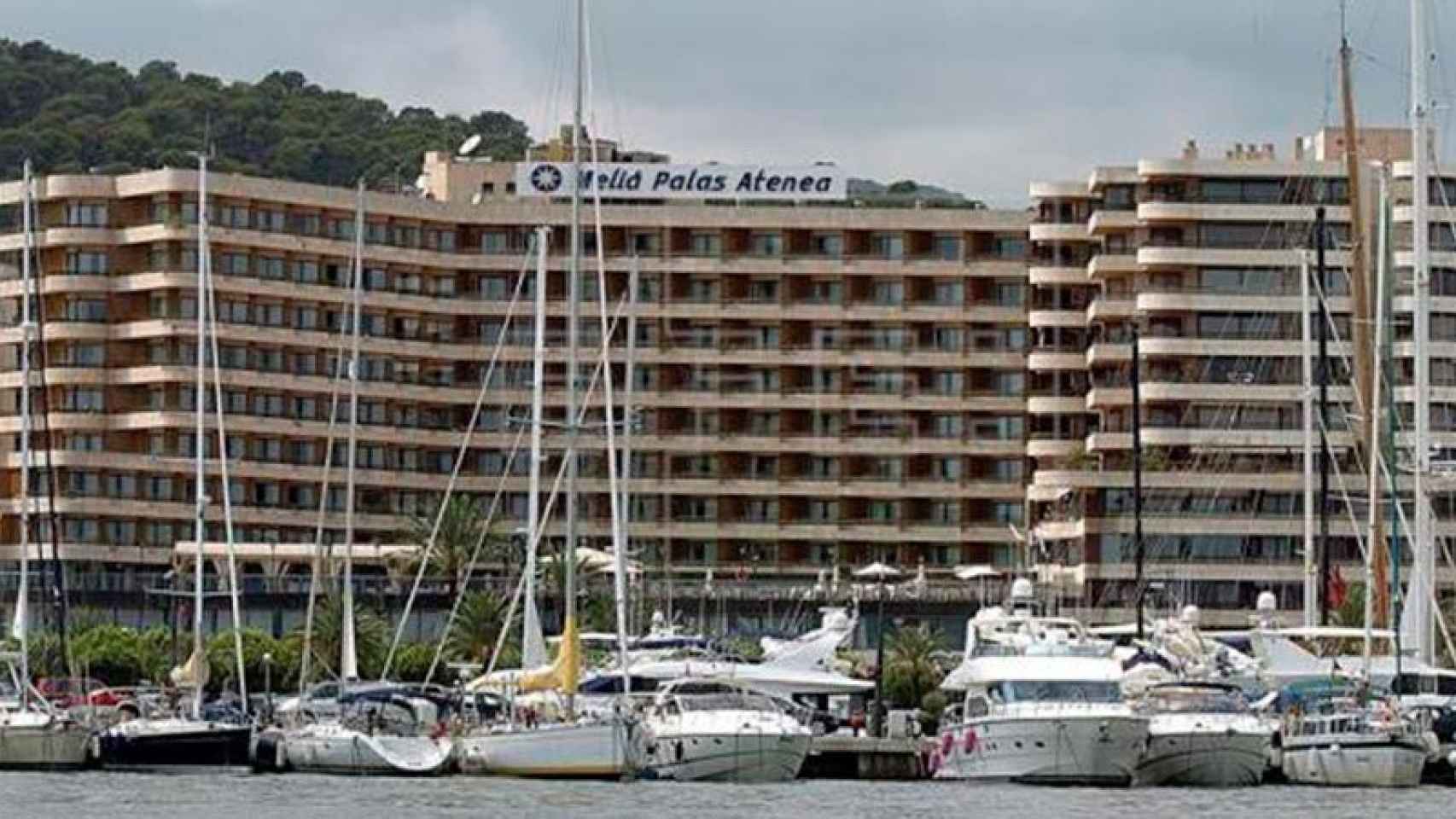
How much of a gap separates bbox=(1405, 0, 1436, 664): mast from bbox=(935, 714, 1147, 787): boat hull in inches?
564

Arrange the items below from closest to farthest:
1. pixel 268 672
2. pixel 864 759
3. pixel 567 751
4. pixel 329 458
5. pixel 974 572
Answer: pixel 567 751
pixel 864 759
pixel 329 458
pixel 268 672
pixel 974 572

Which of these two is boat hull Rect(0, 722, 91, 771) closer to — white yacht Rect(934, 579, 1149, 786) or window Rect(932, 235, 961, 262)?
white yacht Rect(934, 579, 1149, 786)

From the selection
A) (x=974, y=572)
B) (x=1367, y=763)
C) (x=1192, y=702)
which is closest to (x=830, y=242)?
(x=974, y=572)

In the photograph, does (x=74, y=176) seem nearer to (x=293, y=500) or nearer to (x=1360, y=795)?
(x=293, y=500)

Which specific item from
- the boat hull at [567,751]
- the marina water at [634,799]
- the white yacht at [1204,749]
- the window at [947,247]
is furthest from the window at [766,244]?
the white yacht at [1204,749]

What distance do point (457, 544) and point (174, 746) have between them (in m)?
59.8

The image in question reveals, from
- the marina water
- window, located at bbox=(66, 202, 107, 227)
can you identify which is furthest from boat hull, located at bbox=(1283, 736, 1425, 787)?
window, located at bbox=(66, 202, 107, 227)

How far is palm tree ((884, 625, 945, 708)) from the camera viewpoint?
147125 mm

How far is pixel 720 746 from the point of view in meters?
101

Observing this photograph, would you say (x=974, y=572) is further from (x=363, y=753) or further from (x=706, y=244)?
(x=363, y=753)

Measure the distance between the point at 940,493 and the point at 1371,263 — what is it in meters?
32.3

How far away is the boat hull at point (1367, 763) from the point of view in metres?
99.1

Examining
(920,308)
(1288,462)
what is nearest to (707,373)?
(920,308)

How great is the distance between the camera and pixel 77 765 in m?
109
